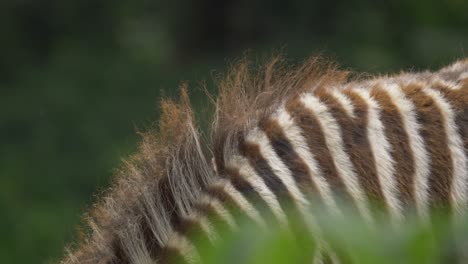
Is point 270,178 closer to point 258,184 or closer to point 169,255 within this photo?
point 258,184

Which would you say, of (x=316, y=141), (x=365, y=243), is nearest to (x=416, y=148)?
(x=316, y=141)

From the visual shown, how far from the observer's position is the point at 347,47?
14891 millimetres

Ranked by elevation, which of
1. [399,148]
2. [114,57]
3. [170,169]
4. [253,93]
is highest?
[114,57]

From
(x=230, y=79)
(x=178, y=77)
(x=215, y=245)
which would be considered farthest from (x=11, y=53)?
(x=215, y=245)

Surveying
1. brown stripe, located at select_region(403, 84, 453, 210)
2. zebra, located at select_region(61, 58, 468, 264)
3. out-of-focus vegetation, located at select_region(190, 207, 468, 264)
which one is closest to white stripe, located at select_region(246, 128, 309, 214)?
zebra, located at select_region(61, 58, 468, 264)

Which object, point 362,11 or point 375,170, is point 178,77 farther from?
point 375,170

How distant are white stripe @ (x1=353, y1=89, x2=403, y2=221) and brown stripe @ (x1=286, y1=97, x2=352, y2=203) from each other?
0.43 ft

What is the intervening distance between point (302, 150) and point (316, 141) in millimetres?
62

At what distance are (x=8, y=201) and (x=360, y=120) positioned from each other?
26.6 feet

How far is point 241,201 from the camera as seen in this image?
3.63 metres

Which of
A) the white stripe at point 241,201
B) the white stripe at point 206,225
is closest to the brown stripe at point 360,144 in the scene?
the white stripe at point 241,201

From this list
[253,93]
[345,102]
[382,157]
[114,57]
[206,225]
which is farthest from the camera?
[114,57]

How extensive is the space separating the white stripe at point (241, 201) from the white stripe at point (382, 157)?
420 millimetres

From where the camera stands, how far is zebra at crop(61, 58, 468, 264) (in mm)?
3660
